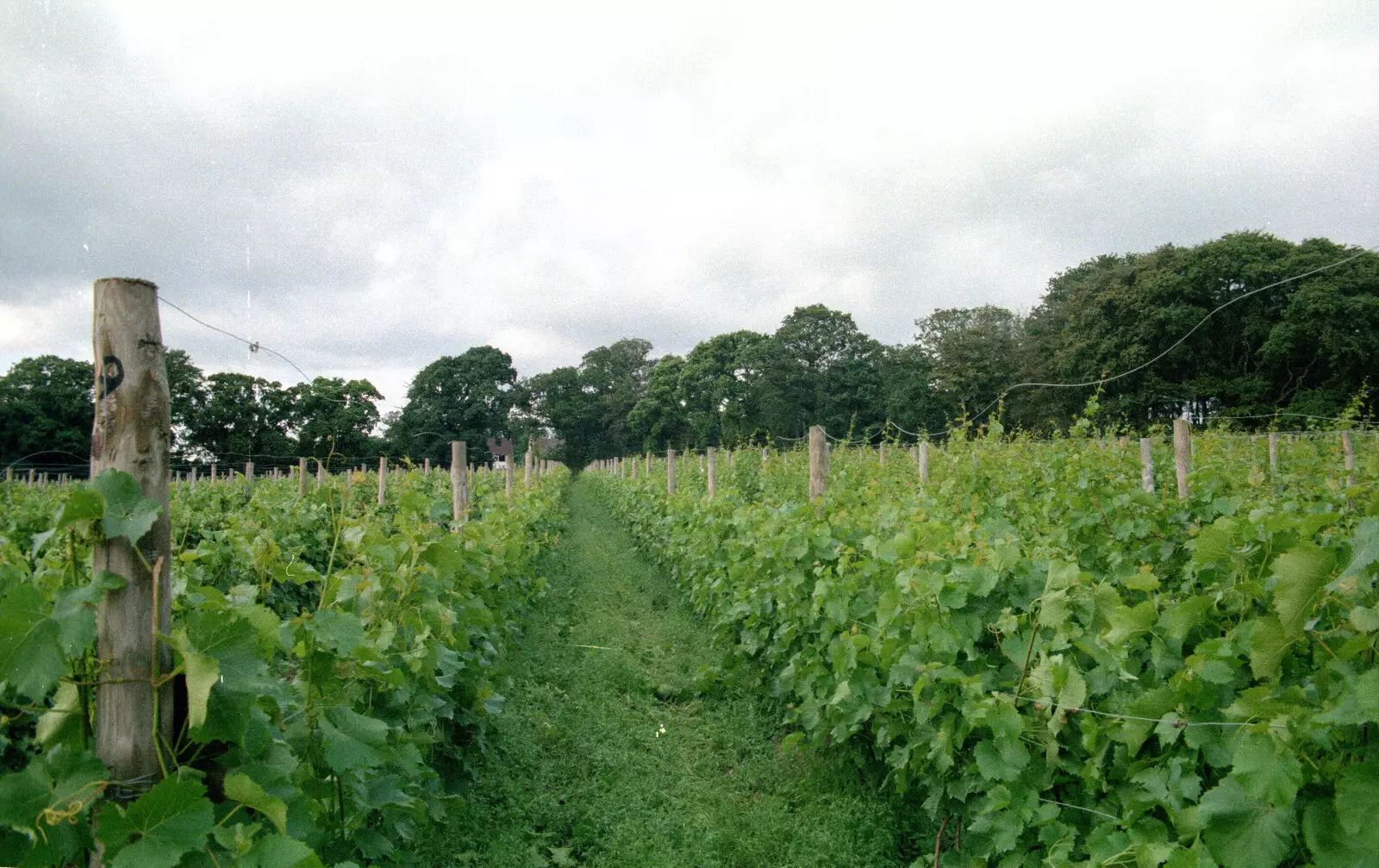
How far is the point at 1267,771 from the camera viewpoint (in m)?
1.58

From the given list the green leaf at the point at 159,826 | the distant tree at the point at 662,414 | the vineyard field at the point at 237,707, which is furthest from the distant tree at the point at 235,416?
the distant tree at the point at 662,414

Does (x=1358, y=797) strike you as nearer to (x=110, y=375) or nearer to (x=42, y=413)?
(x=110, y=375)

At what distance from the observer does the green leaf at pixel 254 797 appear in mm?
1490

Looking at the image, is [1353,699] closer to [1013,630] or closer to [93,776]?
[1013,630]

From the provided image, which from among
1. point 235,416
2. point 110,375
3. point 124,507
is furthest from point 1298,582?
point 235,416

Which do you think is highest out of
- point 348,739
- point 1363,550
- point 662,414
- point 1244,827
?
point 662,414

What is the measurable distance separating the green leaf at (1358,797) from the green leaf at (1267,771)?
92mm

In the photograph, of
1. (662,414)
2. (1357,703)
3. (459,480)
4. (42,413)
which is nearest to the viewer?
(1357,703)

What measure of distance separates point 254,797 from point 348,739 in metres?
0.45

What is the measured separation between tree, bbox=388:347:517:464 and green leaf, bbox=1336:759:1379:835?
51978 mm

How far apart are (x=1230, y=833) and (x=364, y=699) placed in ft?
8.54

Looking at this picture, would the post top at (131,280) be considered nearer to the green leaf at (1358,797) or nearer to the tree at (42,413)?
the green leaf at (1358,797)

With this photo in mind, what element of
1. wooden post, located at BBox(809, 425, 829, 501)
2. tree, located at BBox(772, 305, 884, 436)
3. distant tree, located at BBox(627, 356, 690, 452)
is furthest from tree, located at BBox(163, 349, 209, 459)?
distant tree, located at BBox(627, 356, 690, 452)

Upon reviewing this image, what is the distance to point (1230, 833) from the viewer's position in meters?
1.69
